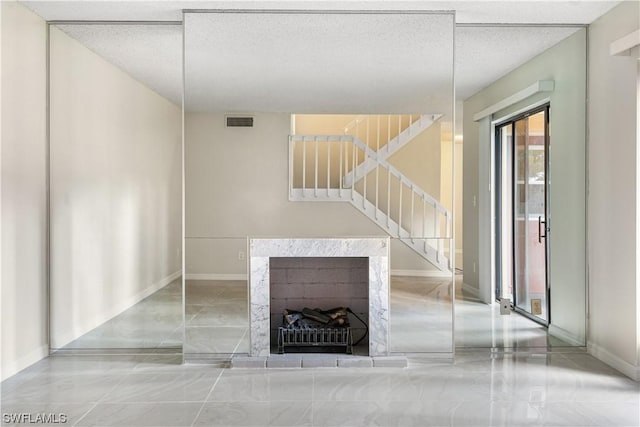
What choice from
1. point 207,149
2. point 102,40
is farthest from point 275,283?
point 102,40

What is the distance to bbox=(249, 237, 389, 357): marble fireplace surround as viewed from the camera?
3781mm

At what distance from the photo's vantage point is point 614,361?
3.62 m

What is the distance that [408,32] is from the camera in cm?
387

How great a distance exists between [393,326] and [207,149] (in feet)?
6.32

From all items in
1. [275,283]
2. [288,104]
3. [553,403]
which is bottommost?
[553,403]

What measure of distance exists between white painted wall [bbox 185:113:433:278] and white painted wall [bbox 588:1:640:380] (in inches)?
50.3

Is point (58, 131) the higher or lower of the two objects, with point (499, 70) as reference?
lower

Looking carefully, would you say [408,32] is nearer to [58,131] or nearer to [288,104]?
[288,104]

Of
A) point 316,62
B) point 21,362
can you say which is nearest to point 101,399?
point 21,362

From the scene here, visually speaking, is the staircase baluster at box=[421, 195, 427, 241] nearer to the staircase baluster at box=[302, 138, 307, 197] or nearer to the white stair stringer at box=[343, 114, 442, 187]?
the white stair stringer at box=[343, 114, 442, 187]

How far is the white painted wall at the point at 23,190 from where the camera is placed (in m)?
3.43

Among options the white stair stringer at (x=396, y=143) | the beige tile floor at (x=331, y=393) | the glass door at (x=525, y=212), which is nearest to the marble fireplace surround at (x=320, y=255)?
the beige tile floor at (x=331, y=393)

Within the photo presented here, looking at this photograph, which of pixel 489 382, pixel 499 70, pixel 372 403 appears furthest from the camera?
pixel 499 70

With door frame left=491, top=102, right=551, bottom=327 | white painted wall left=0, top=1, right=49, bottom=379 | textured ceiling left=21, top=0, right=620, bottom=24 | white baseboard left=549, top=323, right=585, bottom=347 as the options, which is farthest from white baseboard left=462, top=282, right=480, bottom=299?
white painted wall left=0, top=1, right=49, bottom=379
